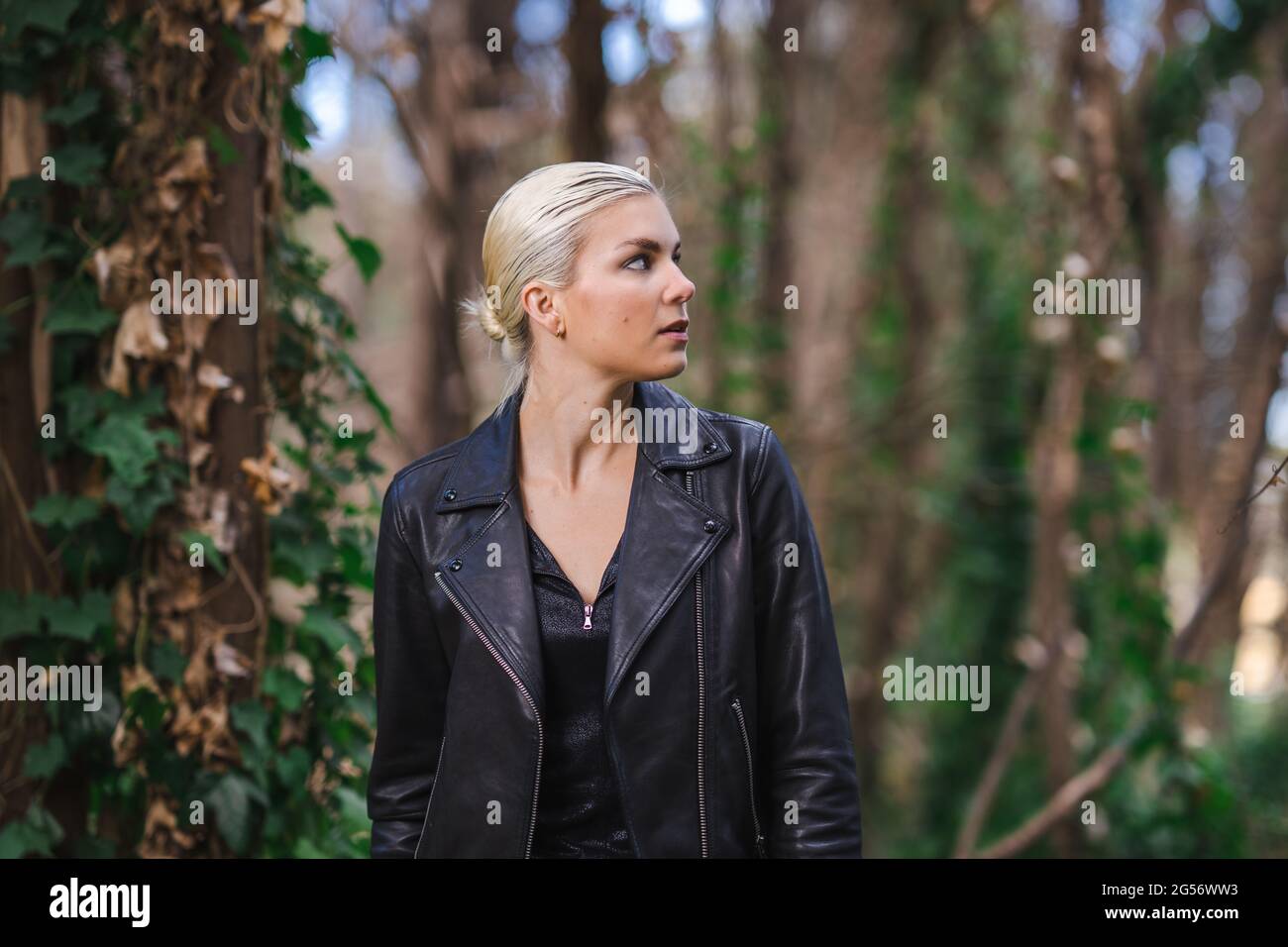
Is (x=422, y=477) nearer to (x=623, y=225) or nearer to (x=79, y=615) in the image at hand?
(x=623, y=225)

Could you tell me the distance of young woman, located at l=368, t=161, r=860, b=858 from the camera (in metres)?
1.95

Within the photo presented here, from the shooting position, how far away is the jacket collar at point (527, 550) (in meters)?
1.96

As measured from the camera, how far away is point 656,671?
195 centimetres

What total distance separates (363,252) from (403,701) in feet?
4.60

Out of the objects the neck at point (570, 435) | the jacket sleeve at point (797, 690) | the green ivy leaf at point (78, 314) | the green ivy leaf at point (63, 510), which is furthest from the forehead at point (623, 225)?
the green ivy leaf at point (63, 510)

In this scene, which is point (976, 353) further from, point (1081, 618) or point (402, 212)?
point (402, 212)

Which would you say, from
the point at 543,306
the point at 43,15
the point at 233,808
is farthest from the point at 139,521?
the point at 543,306

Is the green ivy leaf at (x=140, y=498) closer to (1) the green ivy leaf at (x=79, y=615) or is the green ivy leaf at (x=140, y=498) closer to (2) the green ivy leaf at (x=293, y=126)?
(1) the green ivy leaf at (x=79, y=615)

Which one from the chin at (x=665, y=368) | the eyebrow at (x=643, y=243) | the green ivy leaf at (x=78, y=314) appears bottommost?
the chin at (x=665, y=368)

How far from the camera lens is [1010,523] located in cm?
875

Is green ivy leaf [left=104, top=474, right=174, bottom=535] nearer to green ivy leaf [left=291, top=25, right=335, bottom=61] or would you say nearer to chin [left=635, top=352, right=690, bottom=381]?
green ivy leaf [left=291, top=25, right=335, bottom=61]

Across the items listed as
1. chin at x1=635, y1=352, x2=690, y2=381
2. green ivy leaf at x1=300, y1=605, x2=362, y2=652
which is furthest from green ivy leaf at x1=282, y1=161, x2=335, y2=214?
chin at x1=635, y1=352, x2=690, y2=381

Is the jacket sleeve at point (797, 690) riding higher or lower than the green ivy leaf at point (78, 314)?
lower

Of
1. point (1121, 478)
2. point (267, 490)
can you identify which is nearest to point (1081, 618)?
point (1121, 478)
